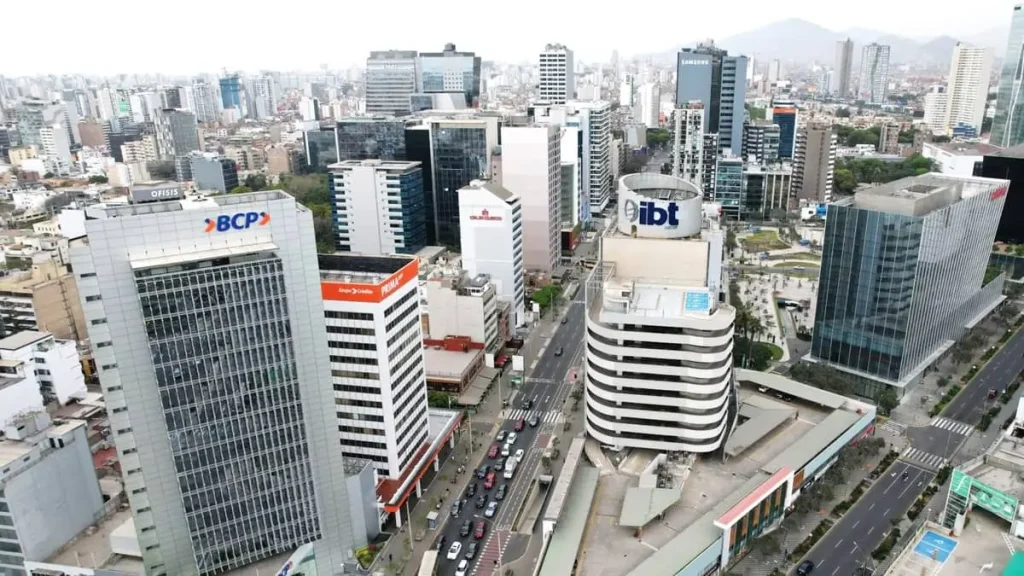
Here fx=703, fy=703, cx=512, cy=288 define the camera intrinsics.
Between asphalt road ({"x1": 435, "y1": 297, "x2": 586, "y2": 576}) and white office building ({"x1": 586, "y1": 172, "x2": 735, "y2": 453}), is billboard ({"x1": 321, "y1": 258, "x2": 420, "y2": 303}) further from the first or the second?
asphalt road ({"x1": 435, "y1": 297, "x2": 586, "y2": 576})

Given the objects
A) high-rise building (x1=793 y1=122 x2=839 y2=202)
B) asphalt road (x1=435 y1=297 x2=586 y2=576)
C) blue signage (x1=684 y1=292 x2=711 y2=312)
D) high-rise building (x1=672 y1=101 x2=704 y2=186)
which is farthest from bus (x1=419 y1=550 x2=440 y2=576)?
high-rise building (x1=793 y1=122 x2=839 y2=202)

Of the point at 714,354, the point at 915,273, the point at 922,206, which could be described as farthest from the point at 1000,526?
the point at 922,206

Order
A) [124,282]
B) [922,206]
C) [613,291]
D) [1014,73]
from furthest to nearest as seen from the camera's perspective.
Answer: [1014,73] < [922,206] < [613,291] < [124,282]

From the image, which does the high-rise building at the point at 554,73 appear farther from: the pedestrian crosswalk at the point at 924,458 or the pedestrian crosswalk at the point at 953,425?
the pedestrian crosswalk at the point at 924,458

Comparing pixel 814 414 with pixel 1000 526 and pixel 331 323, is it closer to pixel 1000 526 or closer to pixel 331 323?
pixel 1000 526

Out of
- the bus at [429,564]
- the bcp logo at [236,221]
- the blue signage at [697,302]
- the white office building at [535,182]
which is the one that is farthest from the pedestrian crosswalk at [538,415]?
the white office building at [535,182]

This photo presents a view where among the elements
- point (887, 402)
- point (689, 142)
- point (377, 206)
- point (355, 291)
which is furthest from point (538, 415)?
point (689, 142)
